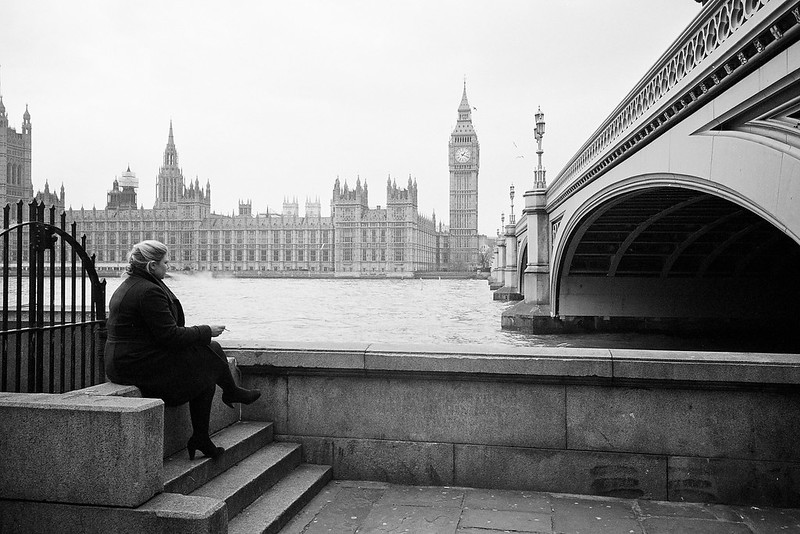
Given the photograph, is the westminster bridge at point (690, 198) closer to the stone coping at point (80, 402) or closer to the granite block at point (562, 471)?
the granite block at point (562, 471)

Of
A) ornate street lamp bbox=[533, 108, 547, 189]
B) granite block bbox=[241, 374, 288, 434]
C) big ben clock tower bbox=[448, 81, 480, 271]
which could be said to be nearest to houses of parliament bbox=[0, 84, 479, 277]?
big ben clock tower bbox=[448, 81, 480, 271]

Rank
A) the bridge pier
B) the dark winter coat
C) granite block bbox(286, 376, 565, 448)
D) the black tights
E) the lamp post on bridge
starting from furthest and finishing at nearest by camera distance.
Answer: the bridge pier < the lamp post on bridge < granite block bbox(286, 376, 565, 448) < the black tights < the dark winter coat

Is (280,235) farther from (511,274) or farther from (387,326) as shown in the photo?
(387,326)

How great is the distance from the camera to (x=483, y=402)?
3947 mm

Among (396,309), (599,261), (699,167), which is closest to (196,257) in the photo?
(396,309)

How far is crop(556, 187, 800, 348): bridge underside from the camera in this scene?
1758cm

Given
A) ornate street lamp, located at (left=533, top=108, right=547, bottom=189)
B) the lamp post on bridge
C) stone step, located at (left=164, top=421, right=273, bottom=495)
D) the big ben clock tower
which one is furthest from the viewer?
the big ben clock tower

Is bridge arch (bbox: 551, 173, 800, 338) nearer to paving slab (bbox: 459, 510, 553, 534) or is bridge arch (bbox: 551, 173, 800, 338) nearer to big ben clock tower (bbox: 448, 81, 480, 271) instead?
paving slab (bbox: 459, 510, 553, 534)

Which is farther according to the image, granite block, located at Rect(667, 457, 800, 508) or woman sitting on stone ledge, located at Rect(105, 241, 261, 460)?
granite block, located at Rect(667, 457, 800, 508)

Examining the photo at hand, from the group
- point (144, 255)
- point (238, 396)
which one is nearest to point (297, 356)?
point (238, 396)

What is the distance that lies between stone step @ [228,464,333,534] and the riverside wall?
21 centimetres

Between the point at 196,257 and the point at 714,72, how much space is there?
106 m

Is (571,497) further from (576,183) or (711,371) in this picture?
(576,183)

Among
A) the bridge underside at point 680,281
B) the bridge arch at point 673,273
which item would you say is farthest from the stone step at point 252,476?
the bridge underside at point 680,281
